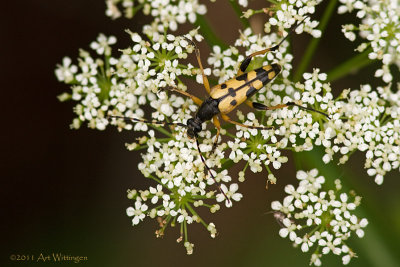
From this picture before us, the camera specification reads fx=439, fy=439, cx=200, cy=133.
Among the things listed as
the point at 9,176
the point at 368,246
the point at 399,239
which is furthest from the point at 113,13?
the point at 399,239

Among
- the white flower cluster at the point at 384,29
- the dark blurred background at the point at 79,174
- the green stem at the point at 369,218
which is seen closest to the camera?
the white flower cluster at the point at 384,29

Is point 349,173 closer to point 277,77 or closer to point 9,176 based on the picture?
point 277,77

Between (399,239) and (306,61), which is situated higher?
(306,61)

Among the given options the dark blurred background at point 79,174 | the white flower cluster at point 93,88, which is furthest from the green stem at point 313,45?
the white flower cluster at point 93,88

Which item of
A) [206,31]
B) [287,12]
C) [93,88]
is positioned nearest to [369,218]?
[287,12]

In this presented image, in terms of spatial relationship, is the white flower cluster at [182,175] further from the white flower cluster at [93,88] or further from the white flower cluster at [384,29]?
the white flower cluster at [384,29]

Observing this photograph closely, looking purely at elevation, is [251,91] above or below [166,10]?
below

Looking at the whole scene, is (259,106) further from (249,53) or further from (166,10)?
(166,10)
